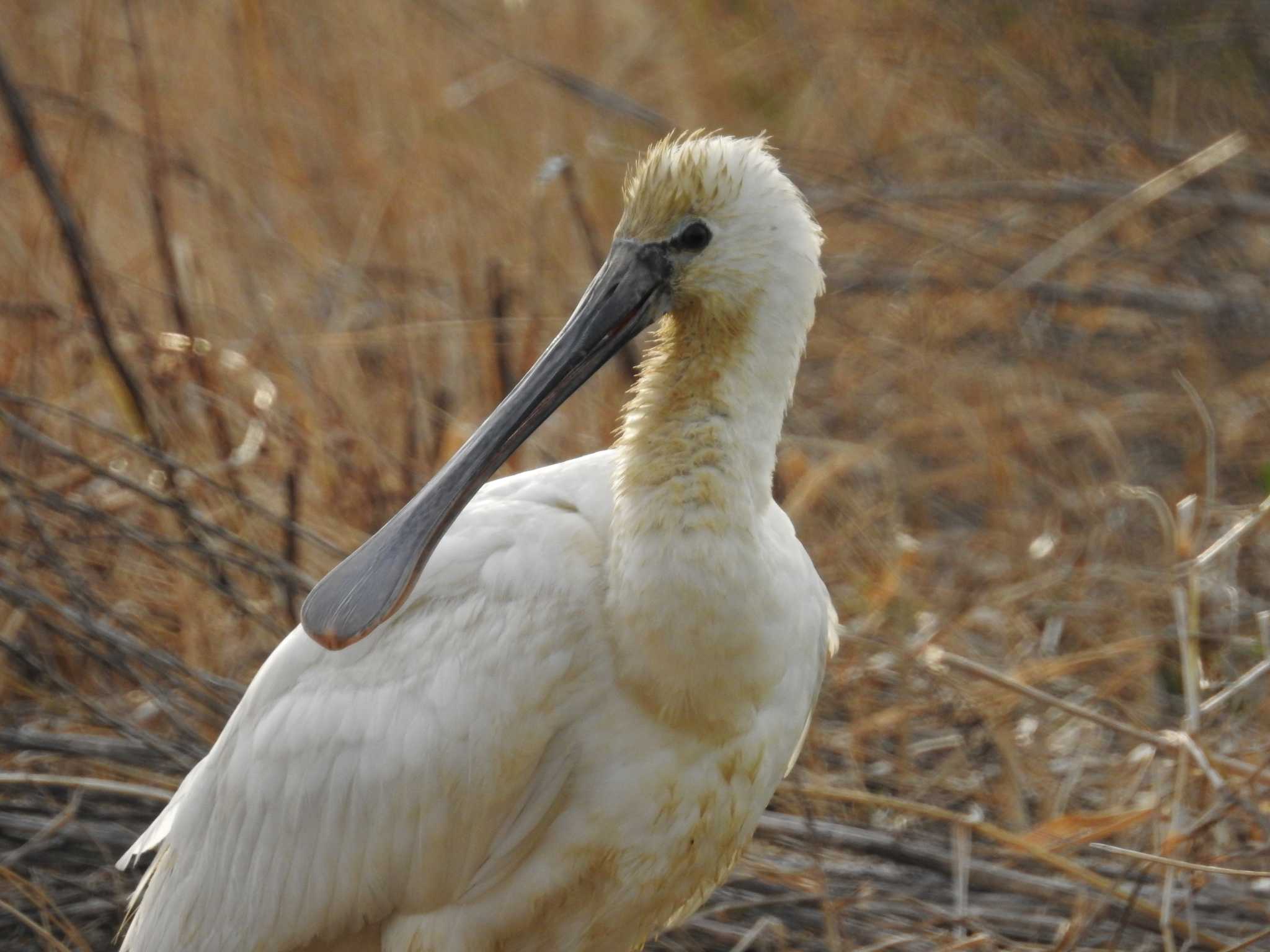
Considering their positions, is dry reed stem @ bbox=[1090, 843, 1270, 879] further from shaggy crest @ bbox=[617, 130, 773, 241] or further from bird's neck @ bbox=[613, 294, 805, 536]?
shaggy crest @ bbox=[617, 130, 773, 241]

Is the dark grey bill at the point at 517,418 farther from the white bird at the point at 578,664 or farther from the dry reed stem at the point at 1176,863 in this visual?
the dry reed stem at the point at 1176,863

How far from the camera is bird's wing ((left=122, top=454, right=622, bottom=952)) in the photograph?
2689 mm

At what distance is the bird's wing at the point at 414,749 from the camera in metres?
2.69

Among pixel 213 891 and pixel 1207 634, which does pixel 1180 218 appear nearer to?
pixel 1207 634

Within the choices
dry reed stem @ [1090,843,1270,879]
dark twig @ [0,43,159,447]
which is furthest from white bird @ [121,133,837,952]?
dark twig @ [0,43,159,447]

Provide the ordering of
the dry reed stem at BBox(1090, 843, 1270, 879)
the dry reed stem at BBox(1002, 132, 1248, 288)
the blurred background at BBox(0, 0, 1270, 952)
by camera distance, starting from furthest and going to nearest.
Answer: the dry reed stem at BBox(1002, 132, 1248, 288) → the blurred background at BBox(0, 0, 1270, 952) → the dry reed stem at BBox(1090, 843, 1270, 879)

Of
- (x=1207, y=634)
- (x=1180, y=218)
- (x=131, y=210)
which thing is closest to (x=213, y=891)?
(x=1207, y=634)

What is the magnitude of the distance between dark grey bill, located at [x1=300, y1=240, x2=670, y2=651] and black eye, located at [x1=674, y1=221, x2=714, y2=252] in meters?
0.04

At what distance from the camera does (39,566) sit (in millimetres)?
4309

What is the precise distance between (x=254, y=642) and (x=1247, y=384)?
3492 millimetres

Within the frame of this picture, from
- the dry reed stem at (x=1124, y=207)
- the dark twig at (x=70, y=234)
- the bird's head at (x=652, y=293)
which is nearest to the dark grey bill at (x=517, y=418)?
the bird's head at (x=652, y=293)

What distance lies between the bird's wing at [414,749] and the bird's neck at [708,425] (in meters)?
0.21

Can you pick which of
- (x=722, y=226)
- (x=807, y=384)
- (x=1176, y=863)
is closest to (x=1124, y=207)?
(x=807, y=384)

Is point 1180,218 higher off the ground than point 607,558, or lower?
lower
